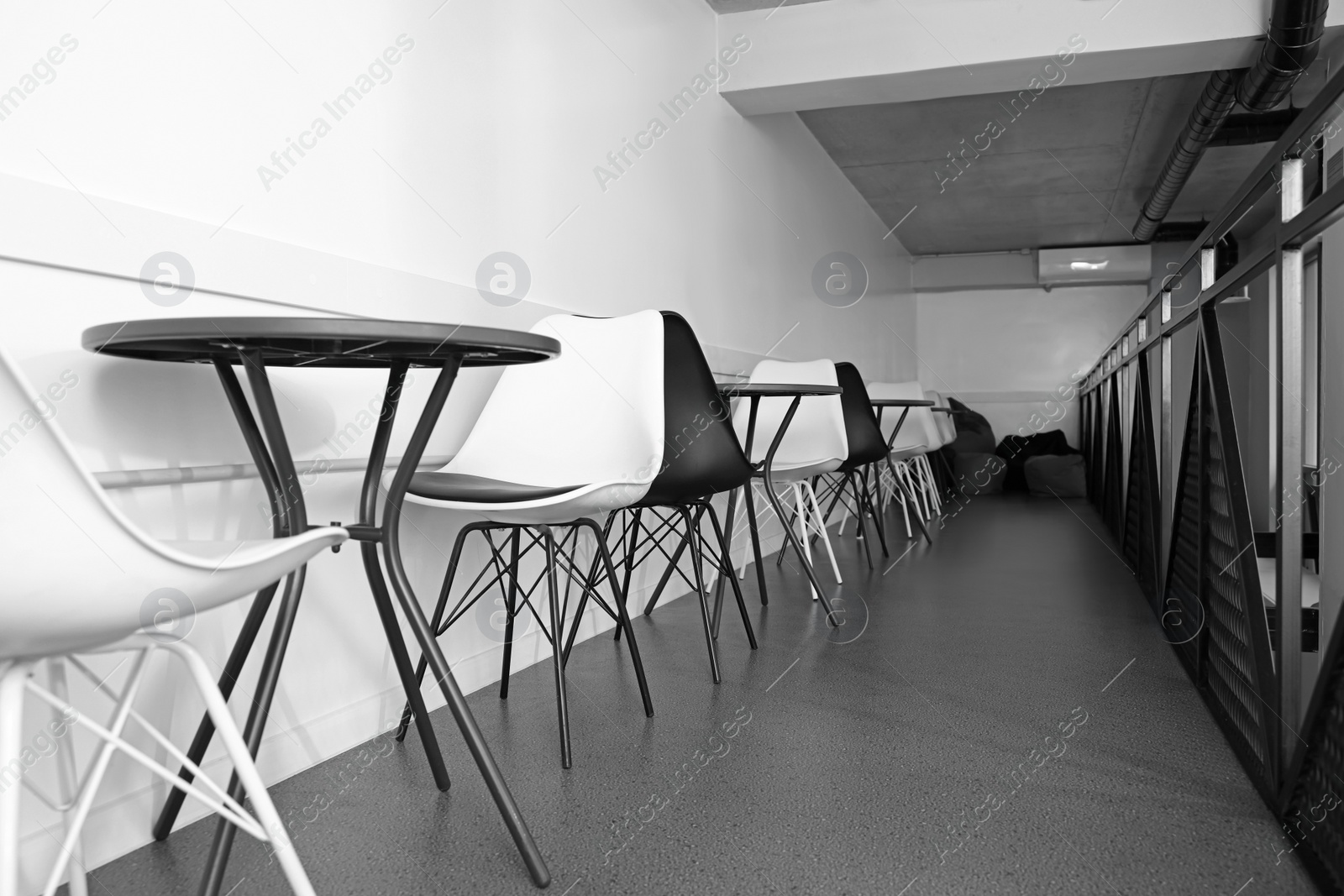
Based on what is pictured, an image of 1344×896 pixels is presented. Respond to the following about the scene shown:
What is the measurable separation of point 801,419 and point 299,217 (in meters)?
2.33

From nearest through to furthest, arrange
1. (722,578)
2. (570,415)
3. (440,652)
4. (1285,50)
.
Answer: (440,652)
(570,415)
(722,578)
(1285,50)

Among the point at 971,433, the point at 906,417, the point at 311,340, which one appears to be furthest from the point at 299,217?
the point at 971,433

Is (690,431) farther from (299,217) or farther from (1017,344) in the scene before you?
(1017,344)

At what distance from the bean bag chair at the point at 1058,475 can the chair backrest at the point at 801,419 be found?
526 centimetres

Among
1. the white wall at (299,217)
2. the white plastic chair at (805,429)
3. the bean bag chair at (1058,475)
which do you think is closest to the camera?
the white wall at (299,217)

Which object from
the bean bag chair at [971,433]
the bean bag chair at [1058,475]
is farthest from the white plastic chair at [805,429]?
the bean bag chair at [971,433]

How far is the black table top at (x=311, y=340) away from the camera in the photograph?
45.5 inches

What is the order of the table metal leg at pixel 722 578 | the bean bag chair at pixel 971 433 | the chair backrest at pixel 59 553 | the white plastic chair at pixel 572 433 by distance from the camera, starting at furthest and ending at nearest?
the bean bag chair at pixel 971 433
the table metal leg at pixel 722 578
the white plastic chair at pixel 572 433
the chair backrest at pixel 59 553

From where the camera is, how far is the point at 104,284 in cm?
148

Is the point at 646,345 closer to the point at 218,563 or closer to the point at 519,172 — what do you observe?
the point at 519,172

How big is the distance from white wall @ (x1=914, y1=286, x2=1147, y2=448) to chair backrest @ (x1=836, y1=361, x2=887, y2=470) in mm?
6863

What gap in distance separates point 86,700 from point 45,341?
0.54m

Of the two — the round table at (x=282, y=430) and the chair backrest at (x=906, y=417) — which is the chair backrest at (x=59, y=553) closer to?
the round table at (x=282, y=430)

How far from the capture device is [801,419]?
3.80 metres
